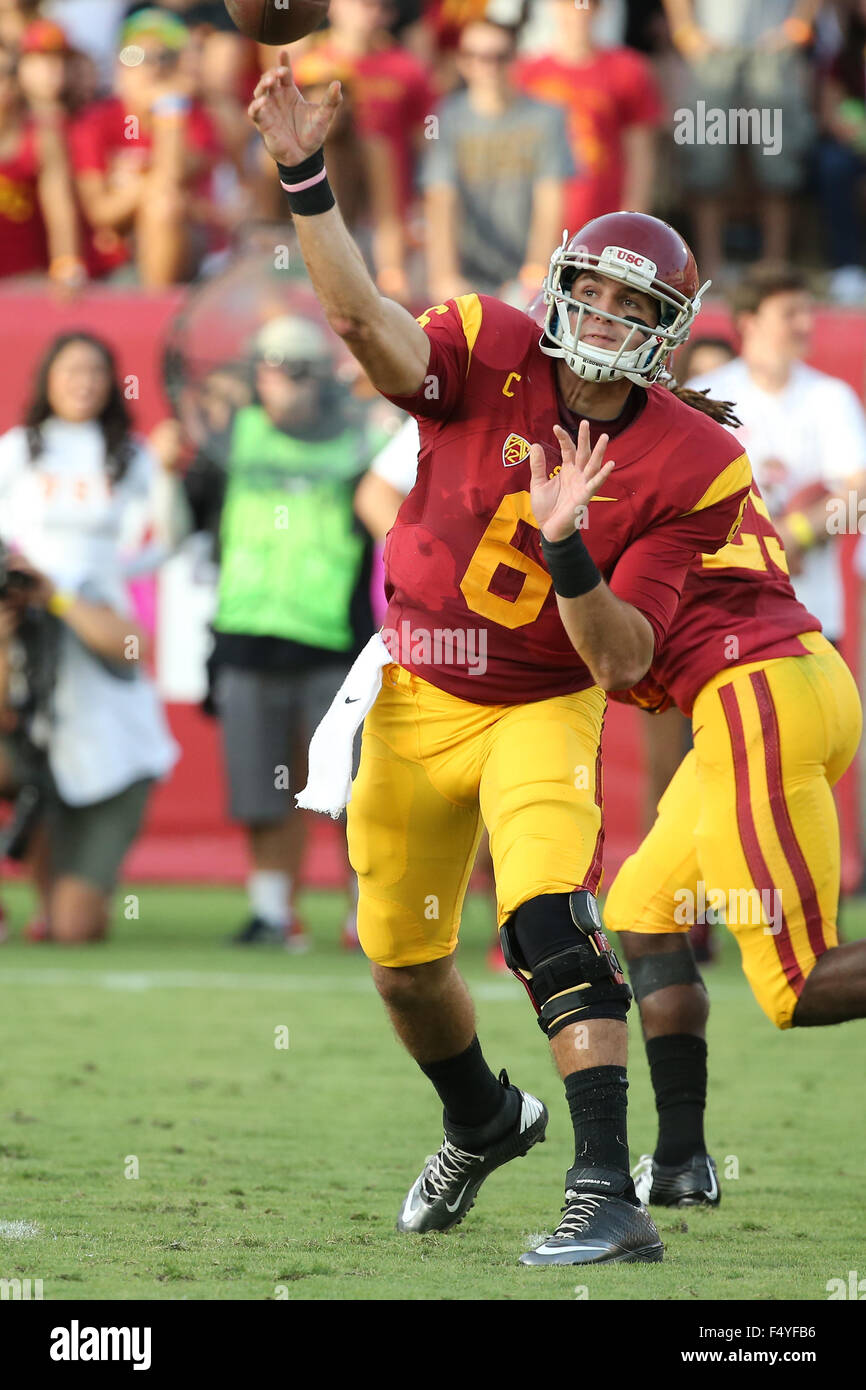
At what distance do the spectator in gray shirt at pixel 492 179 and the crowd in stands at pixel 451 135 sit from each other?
11 millimetres

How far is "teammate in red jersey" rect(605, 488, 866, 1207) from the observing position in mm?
4012

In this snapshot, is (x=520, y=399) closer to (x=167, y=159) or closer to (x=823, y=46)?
(x=167, y=159)

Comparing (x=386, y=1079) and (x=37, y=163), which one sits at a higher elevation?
(x=37, y=163)

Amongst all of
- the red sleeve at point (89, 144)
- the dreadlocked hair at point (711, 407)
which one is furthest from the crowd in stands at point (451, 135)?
the dreadlocked hair at point (711, 407)

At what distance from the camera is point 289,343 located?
336 inches

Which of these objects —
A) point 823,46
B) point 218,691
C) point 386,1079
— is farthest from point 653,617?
point 823,46

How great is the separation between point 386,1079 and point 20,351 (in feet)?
17.0

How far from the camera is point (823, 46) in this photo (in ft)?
35.9

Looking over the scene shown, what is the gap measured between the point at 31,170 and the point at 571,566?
758 centimetres

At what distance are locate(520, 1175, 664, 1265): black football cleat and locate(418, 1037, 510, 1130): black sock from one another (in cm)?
48

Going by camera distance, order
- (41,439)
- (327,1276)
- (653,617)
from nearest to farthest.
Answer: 1. (327,1276)
2. (653,617)
3. (41,439)

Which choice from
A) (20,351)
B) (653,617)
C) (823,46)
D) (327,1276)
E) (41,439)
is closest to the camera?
(327,1276)

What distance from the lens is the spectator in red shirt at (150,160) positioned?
1012 centimetres

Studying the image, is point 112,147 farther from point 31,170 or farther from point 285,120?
point 285,120
